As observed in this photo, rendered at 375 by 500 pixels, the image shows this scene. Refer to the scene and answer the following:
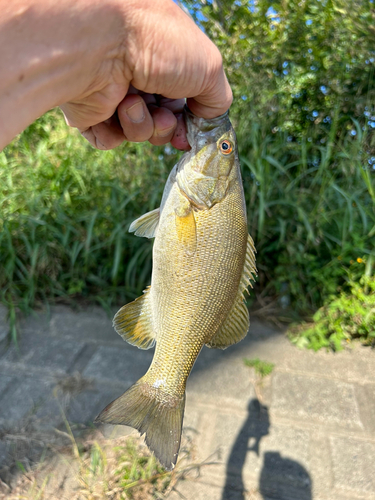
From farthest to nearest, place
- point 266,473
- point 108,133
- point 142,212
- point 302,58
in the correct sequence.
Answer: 1. point 302,58
2. point 142,212
3. point 266,473
4. point 108,133

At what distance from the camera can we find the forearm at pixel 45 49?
1003mm

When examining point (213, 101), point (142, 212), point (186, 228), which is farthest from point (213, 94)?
point (142, 212)

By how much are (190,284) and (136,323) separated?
1.16 ft

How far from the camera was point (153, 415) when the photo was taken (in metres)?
1.42

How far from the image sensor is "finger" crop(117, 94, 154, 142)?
1.58m

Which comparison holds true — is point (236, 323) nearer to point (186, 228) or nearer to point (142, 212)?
point (186, 228)

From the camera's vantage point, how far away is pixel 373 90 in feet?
12.7

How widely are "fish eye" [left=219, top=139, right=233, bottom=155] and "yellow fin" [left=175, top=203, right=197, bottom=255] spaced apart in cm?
32

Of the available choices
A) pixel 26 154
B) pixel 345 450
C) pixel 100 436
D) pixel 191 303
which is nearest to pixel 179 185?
pixel 191 303

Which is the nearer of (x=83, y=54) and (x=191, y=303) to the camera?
(x=83, y=54)

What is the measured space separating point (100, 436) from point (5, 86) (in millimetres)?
2292

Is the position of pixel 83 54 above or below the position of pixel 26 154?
above

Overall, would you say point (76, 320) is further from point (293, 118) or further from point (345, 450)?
point (293, 118)

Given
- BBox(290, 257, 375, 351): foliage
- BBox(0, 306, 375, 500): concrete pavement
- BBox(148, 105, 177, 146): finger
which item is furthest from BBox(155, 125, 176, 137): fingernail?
BBox(290, 257, 375, 351): foliage
